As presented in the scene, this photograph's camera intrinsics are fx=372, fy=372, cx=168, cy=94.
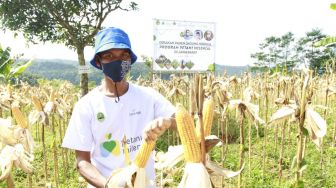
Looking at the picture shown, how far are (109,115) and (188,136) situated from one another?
4.12 ft

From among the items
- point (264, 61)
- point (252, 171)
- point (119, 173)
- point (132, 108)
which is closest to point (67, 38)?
point (252, 171)

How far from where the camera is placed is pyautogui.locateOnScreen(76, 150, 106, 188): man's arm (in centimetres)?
179

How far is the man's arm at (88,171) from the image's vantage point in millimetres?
1794

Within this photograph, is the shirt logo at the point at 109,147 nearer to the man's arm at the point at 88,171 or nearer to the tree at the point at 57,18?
the man's arm at the point at 88,171

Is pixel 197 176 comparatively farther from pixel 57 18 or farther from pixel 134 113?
pixel 57 18

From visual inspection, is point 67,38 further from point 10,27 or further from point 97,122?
point 97,122

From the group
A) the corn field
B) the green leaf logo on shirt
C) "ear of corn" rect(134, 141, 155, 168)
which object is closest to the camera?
the corn field

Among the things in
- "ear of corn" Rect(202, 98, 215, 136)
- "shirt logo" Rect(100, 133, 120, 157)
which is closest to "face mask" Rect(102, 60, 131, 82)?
"shirt logo" Rect(100, 133, 120, 157)

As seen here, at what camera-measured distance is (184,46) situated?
36.6 ft

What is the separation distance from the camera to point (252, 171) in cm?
551

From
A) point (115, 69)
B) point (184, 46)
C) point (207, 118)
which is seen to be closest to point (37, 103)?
point (115, 69)

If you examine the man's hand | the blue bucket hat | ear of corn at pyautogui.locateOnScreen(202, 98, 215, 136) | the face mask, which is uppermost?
the blue bucket hat

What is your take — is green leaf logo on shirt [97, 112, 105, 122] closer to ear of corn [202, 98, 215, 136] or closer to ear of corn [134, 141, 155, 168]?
ear of corn [134, 141, 155, 168]

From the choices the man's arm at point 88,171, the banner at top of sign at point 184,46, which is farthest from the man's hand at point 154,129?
the banner at top of sign at point 184,46
